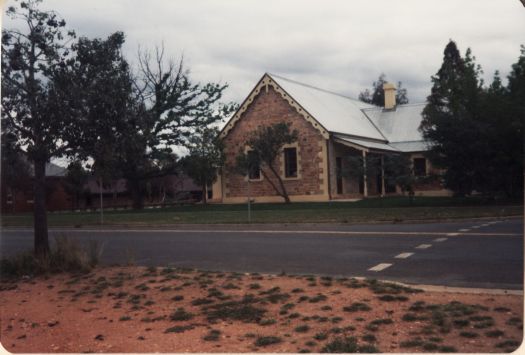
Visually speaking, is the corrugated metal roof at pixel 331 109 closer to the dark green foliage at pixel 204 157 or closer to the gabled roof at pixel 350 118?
the gabled roof at pixel 350 118

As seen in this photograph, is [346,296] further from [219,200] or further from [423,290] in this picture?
[219,200]

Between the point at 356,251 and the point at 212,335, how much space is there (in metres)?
6.57

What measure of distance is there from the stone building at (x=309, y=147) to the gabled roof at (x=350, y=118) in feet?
0.19

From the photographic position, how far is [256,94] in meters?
33.2

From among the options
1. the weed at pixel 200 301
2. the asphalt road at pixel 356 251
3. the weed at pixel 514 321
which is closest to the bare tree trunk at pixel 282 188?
the asphalt road at pixel 356 251

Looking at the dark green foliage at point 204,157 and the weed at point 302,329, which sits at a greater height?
the dark green foliage at point 204,157

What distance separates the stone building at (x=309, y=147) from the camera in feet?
103

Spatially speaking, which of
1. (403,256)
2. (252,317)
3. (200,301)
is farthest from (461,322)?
(403,256)

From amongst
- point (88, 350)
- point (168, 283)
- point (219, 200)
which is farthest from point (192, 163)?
point (88, 350)

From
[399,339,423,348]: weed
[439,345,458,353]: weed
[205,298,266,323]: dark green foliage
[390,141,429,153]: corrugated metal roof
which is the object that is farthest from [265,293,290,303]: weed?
[390,141,429,153]: corrugated metal roof

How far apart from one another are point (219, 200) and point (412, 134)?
13561 millimetres

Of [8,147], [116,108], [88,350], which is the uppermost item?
[116,108]

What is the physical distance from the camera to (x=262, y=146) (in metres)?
29.2

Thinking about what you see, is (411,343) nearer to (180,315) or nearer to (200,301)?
(180,315)
